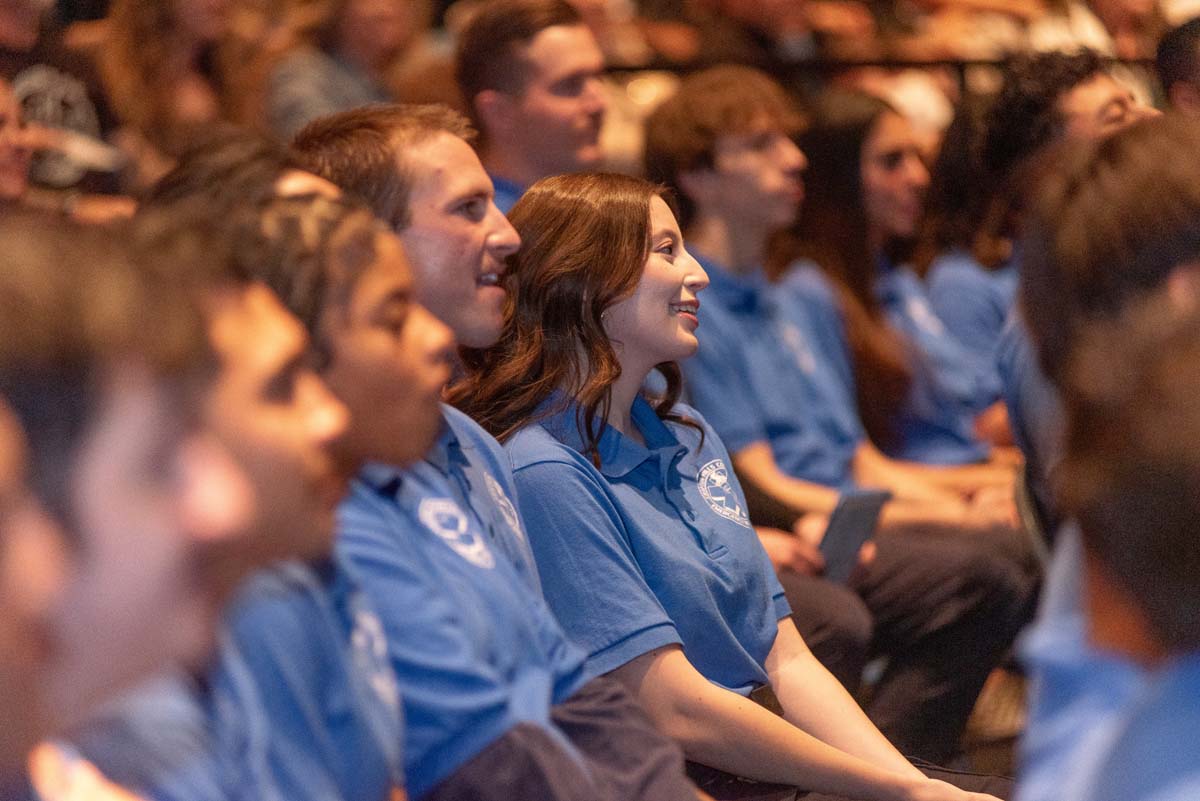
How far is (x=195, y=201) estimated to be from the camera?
125 centimetres

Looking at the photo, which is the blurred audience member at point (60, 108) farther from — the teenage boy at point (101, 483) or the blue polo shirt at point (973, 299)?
the teenage boy at point (101, 483)

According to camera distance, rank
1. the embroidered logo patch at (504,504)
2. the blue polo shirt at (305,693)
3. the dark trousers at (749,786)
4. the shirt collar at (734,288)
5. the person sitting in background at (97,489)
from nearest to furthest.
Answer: the person sitting in background at (97,489)
the blue polo shirt at (305,693)
the embroidered logo patch at (504,504)
the dark trousers at (749,786)
the shirt collar at (734,288)

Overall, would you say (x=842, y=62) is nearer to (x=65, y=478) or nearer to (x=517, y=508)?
(x=517, y=508)

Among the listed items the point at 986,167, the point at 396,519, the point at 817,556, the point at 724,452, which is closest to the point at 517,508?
the point at 396,519

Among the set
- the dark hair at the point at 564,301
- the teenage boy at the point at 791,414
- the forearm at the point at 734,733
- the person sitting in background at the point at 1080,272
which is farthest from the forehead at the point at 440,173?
the teenage boy at the point at 791,414

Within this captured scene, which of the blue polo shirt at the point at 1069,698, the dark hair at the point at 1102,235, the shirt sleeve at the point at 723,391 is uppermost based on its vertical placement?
the dark hair at the point at 1102,235

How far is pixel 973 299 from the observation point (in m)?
3.50

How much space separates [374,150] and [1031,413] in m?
0.99

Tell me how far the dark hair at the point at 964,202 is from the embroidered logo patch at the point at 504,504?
1.91 metres

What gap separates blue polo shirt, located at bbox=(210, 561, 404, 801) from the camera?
1.03 m

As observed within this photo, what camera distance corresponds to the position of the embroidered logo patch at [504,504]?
152 centimetres

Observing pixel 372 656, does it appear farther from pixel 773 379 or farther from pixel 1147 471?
pixel 773 379

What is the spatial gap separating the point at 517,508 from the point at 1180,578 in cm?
86


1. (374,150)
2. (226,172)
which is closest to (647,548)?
(374,150)
